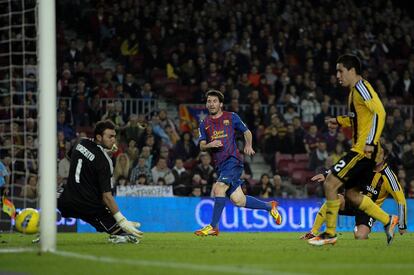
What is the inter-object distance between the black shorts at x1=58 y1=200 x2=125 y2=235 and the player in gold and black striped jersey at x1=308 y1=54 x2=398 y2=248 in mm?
2653

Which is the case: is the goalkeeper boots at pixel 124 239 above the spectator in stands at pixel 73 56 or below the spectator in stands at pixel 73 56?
below

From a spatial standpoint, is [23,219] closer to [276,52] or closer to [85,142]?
[85,142]

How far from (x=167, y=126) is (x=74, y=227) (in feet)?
15.3

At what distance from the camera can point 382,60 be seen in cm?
2852

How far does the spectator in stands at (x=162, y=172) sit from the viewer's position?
21188 mm

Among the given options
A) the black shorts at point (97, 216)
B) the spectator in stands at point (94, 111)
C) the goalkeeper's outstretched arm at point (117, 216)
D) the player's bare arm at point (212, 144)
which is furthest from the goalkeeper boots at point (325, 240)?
the spectator in stands at point (94, 111)

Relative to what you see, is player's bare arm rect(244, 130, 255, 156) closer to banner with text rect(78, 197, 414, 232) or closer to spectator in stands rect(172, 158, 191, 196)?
banner with text rect(78, 197, 414, 232)

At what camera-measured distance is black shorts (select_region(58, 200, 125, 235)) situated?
11.8m

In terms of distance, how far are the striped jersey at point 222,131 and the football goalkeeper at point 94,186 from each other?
3.13 metres

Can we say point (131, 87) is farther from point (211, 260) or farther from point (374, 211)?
point (211, 260)

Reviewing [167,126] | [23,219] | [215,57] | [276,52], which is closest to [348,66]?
[23,219]

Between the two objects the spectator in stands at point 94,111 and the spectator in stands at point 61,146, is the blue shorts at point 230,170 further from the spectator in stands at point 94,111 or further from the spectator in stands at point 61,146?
the spectator in stands at point 94,111

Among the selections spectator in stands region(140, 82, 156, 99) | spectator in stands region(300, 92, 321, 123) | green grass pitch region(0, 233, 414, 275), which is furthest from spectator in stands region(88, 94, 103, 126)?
green grass pitch region(0, 233, 414, 275)

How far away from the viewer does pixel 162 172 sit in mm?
21266
